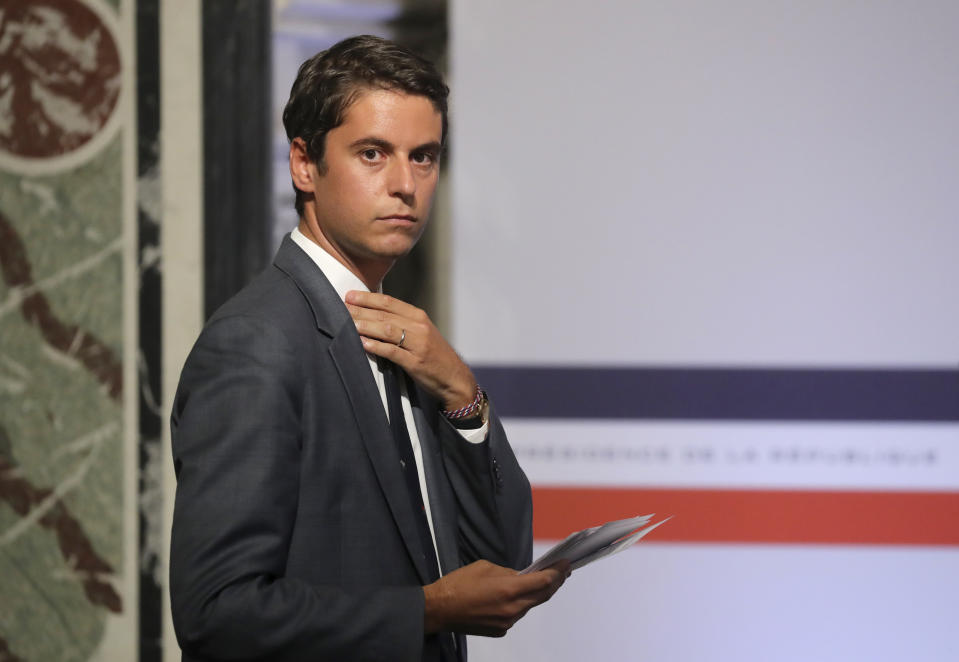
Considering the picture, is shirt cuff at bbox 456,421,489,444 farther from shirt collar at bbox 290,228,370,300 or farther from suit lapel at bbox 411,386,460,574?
shirt collar at bbox 290,228,370,300

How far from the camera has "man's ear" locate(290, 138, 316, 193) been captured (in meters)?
1.12

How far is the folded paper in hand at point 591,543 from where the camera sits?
100 centimetres

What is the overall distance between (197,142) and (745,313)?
1.27m

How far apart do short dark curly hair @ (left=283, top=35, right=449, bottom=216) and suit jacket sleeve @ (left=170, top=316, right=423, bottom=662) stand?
25 centimetres

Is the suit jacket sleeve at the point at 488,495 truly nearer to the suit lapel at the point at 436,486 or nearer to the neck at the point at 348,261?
the suit lapel at the point at 436,486

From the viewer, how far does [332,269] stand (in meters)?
1.11

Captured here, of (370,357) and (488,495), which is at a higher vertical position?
(370,357)

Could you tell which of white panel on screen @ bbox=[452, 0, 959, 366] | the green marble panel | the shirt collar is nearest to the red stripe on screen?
white panel on screen @ bbox=[452, 0, 959, 366]

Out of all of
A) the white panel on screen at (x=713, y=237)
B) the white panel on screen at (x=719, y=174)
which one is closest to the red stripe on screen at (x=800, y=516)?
the white panel on screen at (x=713, y=237)

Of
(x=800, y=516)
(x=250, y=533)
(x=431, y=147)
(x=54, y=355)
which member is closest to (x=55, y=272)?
(x=54, y=355)

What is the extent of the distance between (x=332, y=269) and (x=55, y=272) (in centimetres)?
131

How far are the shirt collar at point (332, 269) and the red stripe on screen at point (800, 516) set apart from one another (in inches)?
48.4

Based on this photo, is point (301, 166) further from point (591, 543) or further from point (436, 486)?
point (591, 543)

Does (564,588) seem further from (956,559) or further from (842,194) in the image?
(842,194)
